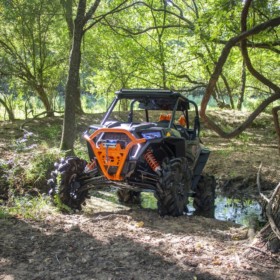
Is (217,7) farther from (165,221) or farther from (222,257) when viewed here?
(222,257)

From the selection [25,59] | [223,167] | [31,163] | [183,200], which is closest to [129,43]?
[25,59]

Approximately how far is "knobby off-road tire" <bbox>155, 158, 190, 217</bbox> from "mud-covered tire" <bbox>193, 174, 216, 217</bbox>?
4.89 feet

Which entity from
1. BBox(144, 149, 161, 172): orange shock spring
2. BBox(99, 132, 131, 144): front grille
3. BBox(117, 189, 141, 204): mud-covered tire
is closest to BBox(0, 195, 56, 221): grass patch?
BBox(99, 132, 131, 144): front grille

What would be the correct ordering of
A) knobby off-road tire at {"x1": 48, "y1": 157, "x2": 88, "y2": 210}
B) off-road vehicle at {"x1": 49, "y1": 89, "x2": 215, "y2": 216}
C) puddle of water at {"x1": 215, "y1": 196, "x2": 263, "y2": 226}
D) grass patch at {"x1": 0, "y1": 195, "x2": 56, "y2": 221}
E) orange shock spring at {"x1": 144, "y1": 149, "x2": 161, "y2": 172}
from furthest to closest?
puddle of water at {"x1": 215, "y1": 196, "x2": 263, "y2": 226} < knobby off-road tire at {"x1": 48, "y1": 157, "x2": 88, "y2": 210} < orange shock spring at {"x1": 144, "y1": 149, "x2": 161, "y2": 172} < off-road vehicle at {"x1": 49, "y1": 89, "x2": 215, "y2": 216} < grass patch at {"x1": 0, "y1": 195, "x2": 56, "y2": 221}

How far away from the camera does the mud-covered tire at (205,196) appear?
7.98m

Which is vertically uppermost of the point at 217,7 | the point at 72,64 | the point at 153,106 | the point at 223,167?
the point at 217,7

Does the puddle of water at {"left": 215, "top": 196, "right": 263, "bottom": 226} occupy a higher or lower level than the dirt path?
lower

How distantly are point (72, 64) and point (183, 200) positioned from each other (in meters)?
4.31

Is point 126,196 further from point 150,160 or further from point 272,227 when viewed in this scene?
point 272,227

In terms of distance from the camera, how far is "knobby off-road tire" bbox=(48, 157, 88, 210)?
650 centimetres

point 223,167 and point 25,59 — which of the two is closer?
point 223,167

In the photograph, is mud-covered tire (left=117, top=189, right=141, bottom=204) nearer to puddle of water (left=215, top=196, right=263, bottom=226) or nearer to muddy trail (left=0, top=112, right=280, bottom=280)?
muddy trail (left=0, top=112, right=280, bottom=280)

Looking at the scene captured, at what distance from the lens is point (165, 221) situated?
5.98 metres

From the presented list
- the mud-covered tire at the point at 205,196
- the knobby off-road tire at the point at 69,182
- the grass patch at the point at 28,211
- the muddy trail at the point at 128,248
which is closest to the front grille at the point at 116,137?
the knobby off-road tire at the point at 69,182
